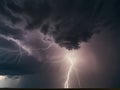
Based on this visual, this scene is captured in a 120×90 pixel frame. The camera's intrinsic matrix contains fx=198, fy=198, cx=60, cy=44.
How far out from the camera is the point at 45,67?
2.06 metres

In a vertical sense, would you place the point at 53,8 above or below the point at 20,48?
above

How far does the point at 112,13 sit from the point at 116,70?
599 mm

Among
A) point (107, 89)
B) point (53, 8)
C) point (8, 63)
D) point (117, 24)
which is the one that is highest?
point (53, 8)

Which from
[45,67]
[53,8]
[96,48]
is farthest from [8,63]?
[96,48]

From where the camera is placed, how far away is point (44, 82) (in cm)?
201

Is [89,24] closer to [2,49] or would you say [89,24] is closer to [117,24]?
[117,24]

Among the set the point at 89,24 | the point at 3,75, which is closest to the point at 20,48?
the point at 3,75

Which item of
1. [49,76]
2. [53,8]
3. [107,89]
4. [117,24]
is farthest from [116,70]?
[53,8]

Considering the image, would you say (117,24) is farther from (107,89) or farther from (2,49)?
(2,49)

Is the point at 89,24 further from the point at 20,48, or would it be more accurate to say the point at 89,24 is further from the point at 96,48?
the point at 20,48

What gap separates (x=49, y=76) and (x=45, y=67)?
105mm

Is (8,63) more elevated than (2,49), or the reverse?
(2,49)

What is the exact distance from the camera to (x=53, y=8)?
2092 millimetres

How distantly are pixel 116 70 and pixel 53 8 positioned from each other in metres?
0.92
